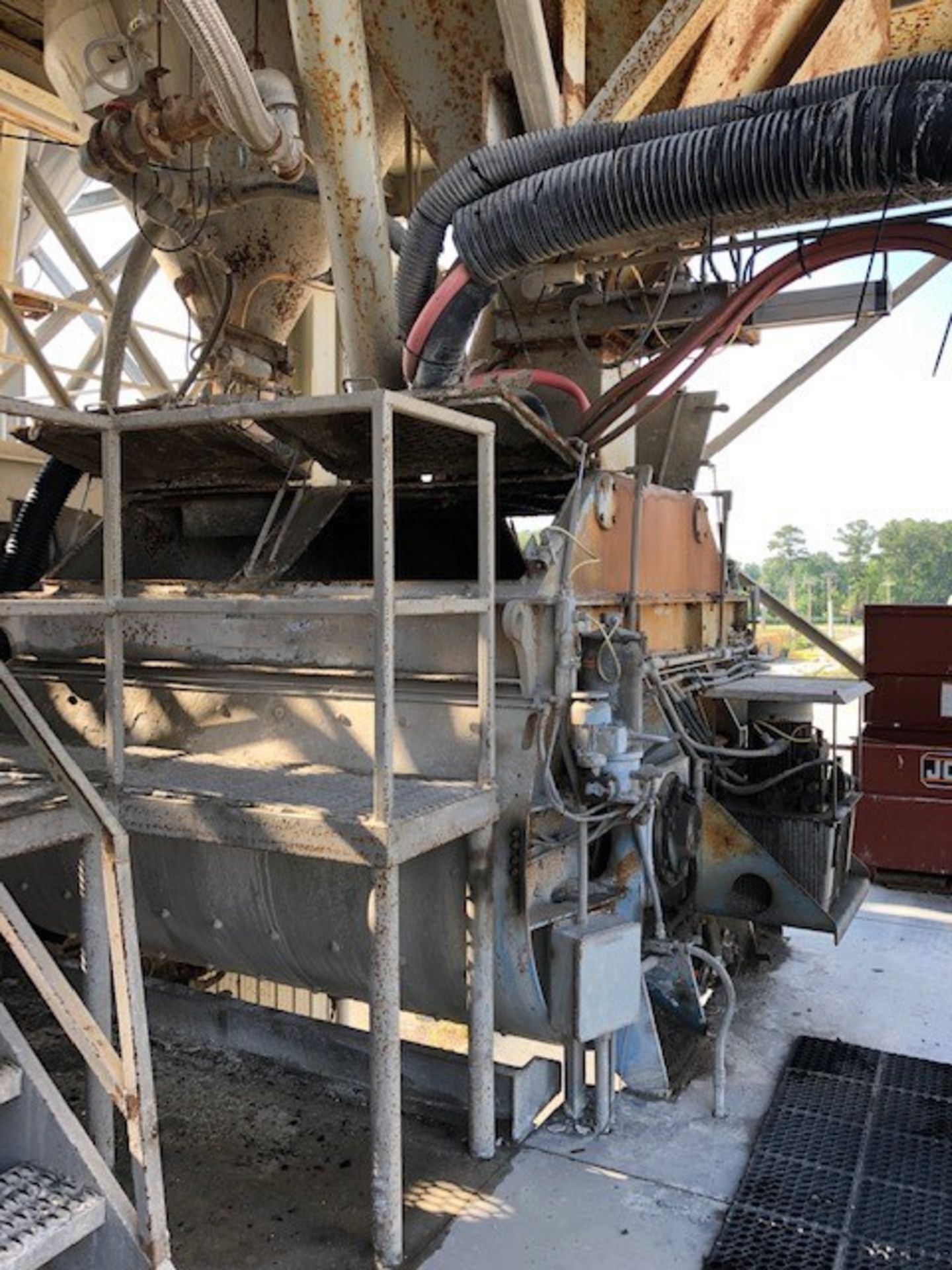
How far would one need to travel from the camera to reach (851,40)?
3865mm

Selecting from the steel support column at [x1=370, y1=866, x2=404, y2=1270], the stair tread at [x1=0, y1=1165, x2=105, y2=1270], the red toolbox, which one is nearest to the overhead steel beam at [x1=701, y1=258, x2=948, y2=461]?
the red toolbox

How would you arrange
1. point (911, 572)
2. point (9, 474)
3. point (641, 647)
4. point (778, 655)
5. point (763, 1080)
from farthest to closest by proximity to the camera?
point (911, 572) → point (778, 655) → point (9, 474) → point (763, 1080) → point (641, 647)

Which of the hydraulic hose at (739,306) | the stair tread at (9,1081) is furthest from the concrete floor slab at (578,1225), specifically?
the hydraulic hose at (739,306)

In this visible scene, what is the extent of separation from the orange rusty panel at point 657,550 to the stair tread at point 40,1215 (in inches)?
76.0

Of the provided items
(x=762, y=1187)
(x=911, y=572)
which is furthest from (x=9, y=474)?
(x=911, y=572)

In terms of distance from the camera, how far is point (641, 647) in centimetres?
305

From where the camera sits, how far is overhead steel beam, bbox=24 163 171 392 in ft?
25.3

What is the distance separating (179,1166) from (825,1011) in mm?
2529

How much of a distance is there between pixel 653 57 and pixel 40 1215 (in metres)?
3.57

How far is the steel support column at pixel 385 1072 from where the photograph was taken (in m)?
2.40

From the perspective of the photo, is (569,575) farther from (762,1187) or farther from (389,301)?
(762,1187)

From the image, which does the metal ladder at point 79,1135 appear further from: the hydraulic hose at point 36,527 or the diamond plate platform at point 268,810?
the hydraulic hose at point 36,527

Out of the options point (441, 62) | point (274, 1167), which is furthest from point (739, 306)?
point (274, 1167)

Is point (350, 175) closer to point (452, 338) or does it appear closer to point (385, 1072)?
point (452, 338)
